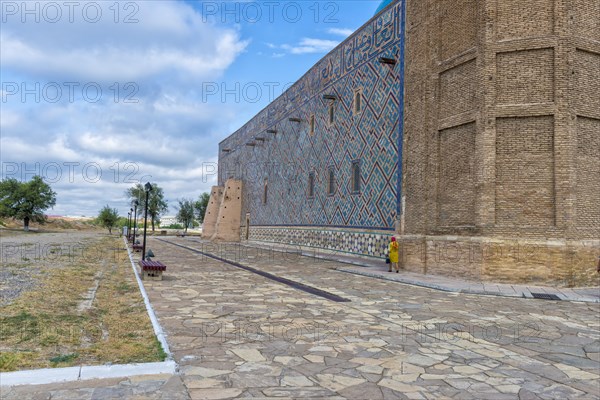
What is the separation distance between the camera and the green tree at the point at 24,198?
55.2 metres

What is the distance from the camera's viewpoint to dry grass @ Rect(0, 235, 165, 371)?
13.3 ft

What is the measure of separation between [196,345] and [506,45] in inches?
398

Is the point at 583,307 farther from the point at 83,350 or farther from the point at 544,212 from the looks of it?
the point at 83,350

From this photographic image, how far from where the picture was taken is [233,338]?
16.3ft

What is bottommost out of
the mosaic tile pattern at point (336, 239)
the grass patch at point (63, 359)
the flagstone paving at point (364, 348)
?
the flagstone paving at point (364, 348)

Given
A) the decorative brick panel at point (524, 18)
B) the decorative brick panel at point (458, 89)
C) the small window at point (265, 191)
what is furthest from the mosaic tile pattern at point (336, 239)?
the decorative brick panel at point (524, 18)

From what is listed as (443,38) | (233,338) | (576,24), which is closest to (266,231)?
(443,38)

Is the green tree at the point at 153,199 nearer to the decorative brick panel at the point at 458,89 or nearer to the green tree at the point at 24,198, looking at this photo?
the green tree at the point at 24,198

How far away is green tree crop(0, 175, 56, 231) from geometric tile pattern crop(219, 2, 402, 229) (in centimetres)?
3847

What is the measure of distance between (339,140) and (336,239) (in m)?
4.11

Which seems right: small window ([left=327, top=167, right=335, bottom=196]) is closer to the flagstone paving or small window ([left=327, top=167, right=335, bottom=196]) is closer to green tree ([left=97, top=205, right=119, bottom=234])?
the flagstone paving

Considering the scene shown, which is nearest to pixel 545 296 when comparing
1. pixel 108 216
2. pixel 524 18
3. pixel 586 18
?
pixel 524 18

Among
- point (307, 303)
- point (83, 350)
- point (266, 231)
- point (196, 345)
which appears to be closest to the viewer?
point (83, 350)

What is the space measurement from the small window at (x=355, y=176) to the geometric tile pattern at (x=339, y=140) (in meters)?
0.20
